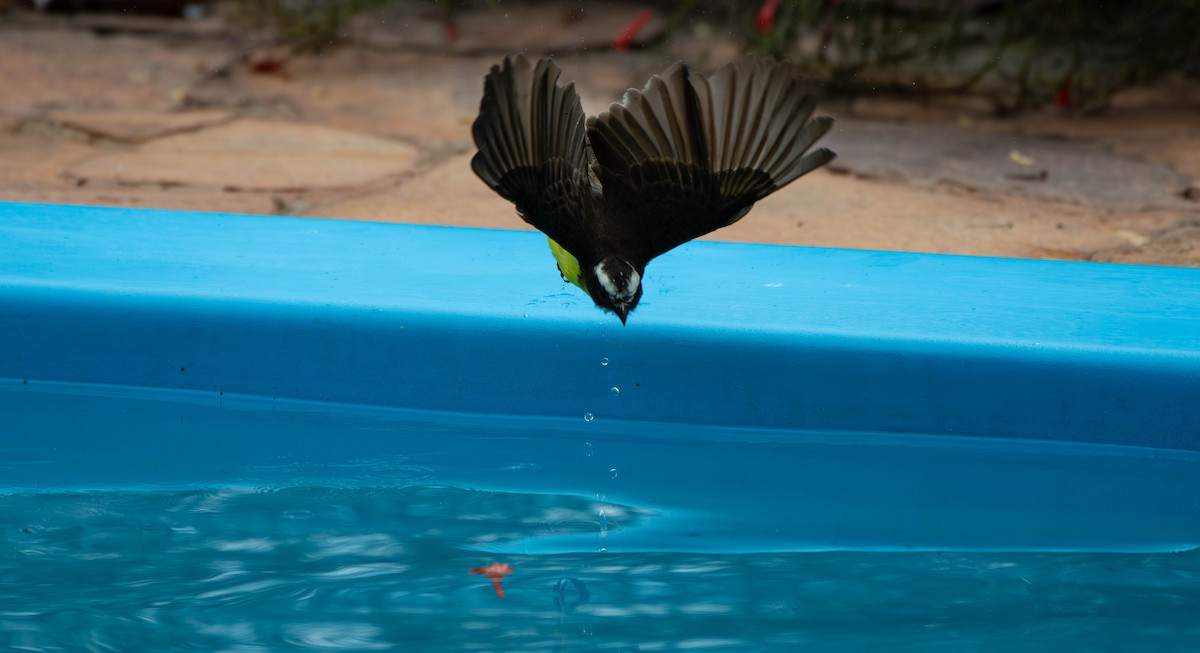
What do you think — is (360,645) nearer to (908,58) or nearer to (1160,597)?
(1160,597)

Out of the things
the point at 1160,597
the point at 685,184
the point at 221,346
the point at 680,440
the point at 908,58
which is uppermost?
the point at 908,58

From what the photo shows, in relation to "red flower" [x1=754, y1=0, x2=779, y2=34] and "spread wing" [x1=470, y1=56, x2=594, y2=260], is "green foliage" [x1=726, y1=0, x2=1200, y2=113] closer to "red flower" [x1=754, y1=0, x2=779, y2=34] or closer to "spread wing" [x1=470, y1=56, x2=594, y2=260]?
"red flower" [x1=754, y1=0, x2=779, y2=34]

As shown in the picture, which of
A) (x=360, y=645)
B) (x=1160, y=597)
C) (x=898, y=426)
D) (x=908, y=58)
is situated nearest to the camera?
(x=360, y=645)

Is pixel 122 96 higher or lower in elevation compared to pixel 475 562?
higher

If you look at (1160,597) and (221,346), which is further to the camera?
(221,346)

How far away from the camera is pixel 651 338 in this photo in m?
2.45

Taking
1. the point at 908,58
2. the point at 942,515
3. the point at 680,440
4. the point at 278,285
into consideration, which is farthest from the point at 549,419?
the point at 908,58

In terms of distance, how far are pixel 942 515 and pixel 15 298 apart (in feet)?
5.90

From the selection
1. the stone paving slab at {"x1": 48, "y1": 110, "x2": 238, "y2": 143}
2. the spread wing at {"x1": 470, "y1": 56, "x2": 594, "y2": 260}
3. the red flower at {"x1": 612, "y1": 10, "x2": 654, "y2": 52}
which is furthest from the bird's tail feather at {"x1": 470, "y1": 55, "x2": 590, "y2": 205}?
the red flower at {"x1": 612, "y1": 10, "x2": 654, "y2": 52}

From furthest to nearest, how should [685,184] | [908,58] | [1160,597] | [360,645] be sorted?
[908,58]
[685,184]
[1160,597]
[360,645]

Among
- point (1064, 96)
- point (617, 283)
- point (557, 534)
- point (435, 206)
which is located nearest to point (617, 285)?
point (617, 283)

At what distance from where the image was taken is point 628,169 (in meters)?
2.30

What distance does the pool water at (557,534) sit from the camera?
2.03 meters

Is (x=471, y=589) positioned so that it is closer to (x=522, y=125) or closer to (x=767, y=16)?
(x=522, y=125)
